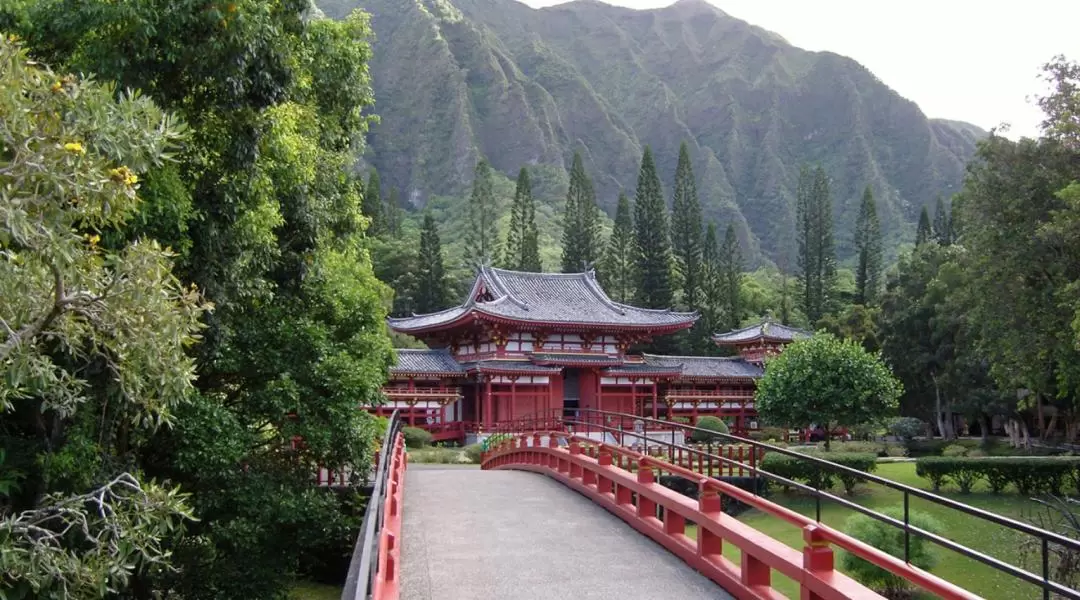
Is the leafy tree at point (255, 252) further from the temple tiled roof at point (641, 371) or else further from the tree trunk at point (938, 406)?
the tree trunk at point (938, 406)

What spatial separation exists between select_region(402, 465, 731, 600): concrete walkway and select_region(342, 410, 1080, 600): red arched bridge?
0.04ft

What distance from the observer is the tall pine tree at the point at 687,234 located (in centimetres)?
5791

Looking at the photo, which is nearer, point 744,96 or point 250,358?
point 250,358

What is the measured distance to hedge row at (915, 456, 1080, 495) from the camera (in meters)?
21.3

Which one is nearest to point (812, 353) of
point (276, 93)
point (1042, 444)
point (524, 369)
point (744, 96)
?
point (524, 369)

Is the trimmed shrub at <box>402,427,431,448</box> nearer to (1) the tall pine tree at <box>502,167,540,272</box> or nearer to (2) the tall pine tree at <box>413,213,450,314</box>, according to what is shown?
(2) the tall pine tree at <box>413,213,450,314</box>

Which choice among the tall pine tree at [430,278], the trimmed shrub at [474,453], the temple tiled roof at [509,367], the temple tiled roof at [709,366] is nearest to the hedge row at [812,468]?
the trimmed shrub at [474,453]

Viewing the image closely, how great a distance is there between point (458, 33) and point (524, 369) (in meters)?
111

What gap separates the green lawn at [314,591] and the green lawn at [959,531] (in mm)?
7106

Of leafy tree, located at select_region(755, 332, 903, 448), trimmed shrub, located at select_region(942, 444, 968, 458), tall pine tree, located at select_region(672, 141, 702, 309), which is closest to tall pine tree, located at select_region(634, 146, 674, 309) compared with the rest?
tall pine tree, located at select_region(672, 141, 702, 309)

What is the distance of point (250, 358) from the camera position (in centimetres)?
1127

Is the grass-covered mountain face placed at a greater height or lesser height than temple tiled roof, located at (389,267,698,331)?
greater

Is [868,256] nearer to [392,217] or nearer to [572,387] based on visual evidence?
[572,387]

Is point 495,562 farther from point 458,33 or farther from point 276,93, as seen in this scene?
point 458,33
